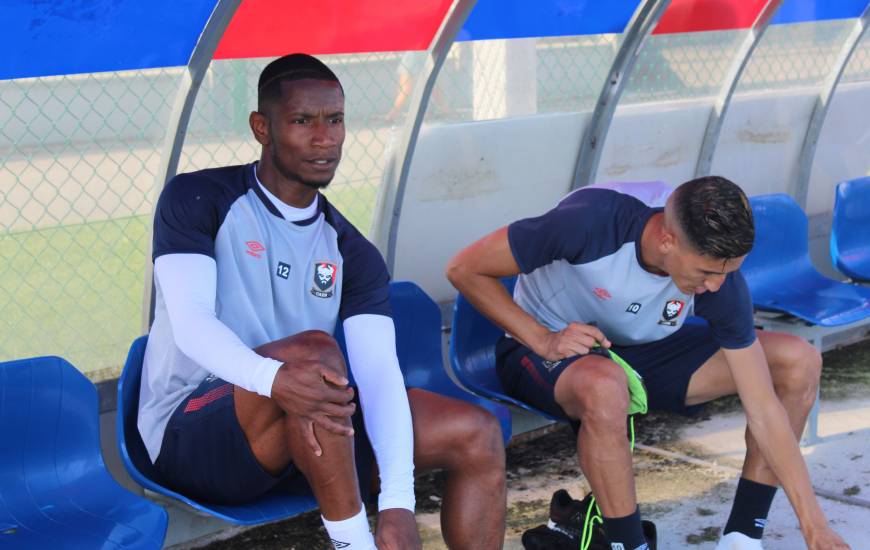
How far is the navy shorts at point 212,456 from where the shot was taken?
3141 millimetres

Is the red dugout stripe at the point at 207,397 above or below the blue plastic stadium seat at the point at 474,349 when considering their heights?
above

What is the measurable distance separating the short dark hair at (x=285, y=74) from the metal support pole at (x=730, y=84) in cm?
350

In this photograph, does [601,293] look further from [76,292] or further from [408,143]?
[76,292]

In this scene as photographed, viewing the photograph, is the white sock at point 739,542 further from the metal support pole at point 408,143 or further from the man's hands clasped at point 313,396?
the metal support pole at point 408,143

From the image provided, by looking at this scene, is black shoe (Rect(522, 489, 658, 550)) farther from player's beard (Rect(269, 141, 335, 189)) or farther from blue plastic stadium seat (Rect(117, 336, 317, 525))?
player's beard (Rect(269, 141, 335, 189))

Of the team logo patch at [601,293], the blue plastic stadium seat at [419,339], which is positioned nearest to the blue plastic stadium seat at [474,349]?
the blue plastic stadium seat at [419,339]

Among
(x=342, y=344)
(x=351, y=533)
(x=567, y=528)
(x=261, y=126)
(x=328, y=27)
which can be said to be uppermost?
(x=328, y=27)

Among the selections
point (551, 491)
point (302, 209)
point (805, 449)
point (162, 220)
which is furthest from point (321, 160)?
point (805, 449)

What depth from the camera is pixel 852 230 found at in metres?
6.23

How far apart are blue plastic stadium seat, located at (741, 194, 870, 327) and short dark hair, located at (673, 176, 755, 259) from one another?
1.94m

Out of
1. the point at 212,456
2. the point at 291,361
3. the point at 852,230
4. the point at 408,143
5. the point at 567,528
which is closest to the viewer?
the point at 291,361

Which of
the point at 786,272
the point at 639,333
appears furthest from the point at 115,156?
the point at 786,272

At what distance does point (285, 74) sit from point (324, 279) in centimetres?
65

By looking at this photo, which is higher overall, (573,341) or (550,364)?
(573,341)
